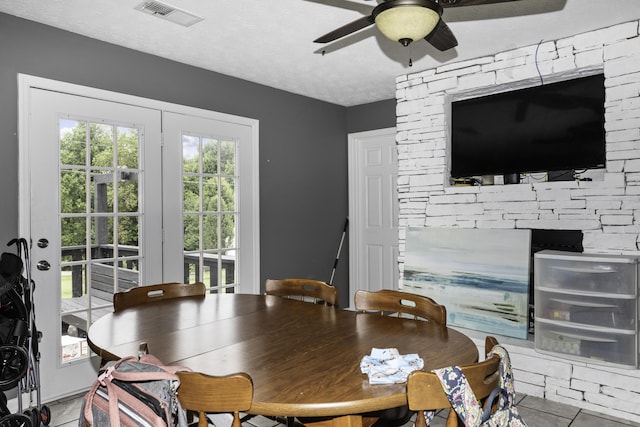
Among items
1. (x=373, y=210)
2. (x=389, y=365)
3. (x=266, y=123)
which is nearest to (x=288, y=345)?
(x=389, y=365)

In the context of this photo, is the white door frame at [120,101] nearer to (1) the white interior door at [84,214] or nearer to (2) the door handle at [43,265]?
(1) the white interior door at [84,214]

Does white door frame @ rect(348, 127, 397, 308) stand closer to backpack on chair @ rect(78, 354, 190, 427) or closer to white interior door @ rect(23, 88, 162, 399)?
white interior door @ rect(23, 88, 162, 399)

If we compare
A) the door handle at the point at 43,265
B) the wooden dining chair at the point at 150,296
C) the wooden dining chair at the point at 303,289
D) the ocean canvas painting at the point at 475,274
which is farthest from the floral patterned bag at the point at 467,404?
the door handle at the point at 43,265

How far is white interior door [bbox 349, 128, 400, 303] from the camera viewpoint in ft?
16.6

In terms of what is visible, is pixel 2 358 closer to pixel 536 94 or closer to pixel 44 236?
pixel 44 236

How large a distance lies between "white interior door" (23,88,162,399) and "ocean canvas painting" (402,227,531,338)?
2162 mm

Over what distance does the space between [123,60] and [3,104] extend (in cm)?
89

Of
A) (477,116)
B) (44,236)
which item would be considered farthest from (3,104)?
(477,116)

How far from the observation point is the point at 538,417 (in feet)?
9.24

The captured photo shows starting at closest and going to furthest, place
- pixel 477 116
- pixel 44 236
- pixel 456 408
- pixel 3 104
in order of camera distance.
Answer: pixel 456 408 → pixel 3 104 → pixel 44 236 → pixel 477 116

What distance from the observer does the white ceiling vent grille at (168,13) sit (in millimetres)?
2699

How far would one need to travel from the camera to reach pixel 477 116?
3.67 meters

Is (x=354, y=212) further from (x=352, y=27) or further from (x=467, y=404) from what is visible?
(x=467, y=404)

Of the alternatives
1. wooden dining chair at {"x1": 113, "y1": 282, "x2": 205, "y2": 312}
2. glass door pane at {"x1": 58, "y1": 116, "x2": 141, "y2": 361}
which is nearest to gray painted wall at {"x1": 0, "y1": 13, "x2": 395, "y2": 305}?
glass door pane at {"x1": 58, "y1": 116, "x2": 141, "y2": 361}
